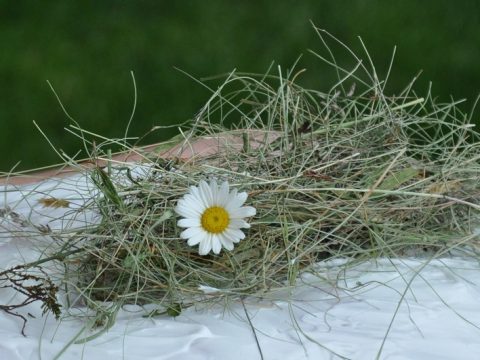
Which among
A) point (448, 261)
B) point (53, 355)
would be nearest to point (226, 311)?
point (53, 355)

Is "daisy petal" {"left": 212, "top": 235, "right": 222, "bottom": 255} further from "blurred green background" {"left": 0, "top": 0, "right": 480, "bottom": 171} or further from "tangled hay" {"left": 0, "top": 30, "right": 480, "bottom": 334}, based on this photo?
"blurred green background" {"left": 0, "top": 0, "right": 480, "bottom": 171}

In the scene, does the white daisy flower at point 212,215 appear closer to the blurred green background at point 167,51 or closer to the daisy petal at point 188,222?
the daisy petal at point 188,222

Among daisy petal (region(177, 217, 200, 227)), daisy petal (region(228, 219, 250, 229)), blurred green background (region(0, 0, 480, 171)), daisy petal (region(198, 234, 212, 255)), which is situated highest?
blurred green background (region(0, 0, 480, 171))

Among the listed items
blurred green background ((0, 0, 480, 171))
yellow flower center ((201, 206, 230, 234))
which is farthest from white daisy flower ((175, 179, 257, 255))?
blurred green background ((0, 0, 480, 171))

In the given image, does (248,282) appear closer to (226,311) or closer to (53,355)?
(226,311)

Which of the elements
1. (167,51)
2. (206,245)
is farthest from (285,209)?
(167,51)

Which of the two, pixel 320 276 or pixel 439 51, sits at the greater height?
pixel 439 51
